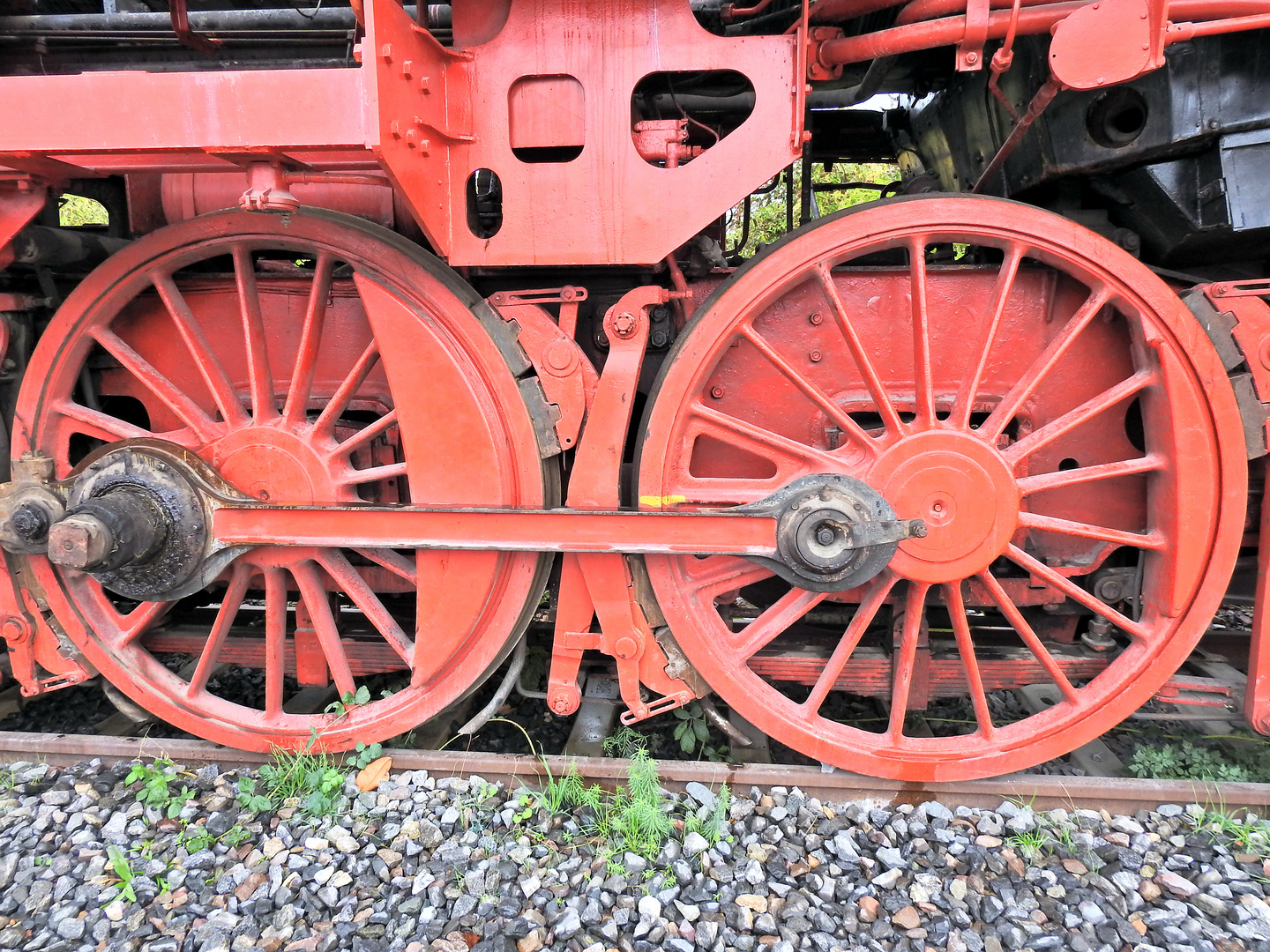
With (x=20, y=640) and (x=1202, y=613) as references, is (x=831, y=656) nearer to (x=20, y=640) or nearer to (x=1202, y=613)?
(x=1202, y=613)

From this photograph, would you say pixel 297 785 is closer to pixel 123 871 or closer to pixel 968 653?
pixel 123 871

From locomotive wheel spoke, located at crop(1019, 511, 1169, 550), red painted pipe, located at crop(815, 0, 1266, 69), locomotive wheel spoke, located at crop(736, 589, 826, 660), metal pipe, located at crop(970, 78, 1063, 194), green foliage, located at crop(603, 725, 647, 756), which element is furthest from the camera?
green foliage, located at crop(603, 725, 647, 756)

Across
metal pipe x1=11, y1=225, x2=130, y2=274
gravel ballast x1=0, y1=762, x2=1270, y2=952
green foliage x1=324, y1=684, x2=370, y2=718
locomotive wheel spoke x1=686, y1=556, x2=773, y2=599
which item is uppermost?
metal pipe x1=11, y1=225, x2=130, y2=274

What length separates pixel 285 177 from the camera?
6.51 feet

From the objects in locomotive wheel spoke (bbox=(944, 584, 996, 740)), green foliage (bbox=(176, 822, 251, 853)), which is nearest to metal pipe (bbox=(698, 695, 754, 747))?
locomotive wheel spoke (bbox=(944, 584, 996, 740))

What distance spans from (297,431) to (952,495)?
221 cm

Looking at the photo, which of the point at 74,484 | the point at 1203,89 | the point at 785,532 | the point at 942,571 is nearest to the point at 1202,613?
the point at 942,571

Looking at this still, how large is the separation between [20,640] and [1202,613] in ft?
13.5

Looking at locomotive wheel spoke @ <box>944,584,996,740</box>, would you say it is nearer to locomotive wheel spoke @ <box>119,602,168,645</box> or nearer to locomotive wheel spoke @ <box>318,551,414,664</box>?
locomotive wheel spoke @ <box>318,551,414,664</box>

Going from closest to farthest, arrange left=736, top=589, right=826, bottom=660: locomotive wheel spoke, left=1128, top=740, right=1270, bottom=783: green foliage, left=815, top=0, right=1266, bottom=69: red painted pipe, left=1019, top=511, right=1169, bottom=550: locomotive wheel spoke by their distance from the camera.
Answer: left=815, top=0, right=1266, bottom=69: red painted pipe
left=1019, top=511, right=1169, bottom=550: locomotive wheel spoke
left=736, top=589, right=826, bottom=660: locomotive wheel spoke
left=1128, top=740, right=1270, bottom=783: green foliage

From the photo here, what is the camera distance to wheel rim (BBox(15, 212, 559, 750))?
2.22 meters

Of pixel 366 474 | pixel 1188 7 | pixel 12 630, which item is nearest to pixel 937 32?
pixel 1188 7

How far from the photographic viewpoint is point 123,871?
1.96 m

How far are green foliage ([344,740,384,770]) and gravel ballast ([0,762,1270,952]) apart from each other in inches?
3.5
